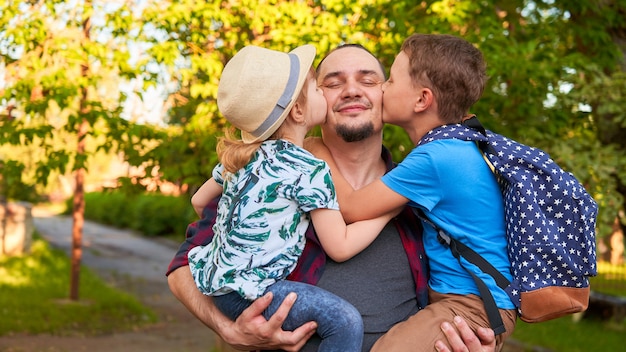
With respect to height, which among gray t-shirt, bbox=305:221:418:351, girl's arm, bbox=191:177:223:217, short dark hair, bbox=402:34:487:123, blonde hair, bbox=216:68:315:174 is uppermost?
short dark hair, bbox=402:34:487:123

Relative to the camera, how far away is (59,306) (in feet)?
37.1

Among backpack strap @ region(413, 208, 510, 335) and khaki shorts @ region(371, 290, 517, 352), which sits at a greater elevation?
backpack strap @ region(413, 208, 510, 335)

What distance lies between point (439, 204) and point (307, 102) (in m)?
0.57

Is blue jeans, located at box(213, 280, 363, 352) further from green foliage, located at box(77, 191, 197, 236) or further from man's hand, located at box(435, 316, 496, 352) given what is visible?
green foliage, located at box(77, 191, 197, 236)

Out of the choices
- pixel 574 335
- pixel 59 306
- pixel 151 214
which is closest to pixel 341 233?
pixel 574 335

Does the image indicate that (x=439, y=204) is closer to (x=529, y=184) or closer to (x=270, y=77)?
(x=529, y=184)

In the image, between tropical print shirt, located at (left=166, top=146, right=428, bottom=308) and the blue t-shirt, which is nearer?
the blue t-shirt

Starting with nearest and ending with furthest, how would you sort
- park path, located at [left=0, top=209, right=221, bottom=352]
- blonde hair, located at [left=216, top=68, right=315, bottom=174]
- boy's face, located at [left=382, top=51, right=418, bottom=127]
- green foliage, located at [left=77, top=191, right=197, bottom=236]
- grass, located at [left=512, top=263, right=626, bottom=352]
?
blonde hair, located at [left=216, top=68, right=315, bottom=174] → boy's face, located at [left=382, top=51, right=418, bottom=127] → park path, located at [left=0, top=209, right=221, bottom=352] → grass, located at [left=512, top=263, right=626, bottom=352] → green foliage, located at [left=77, top=191, right=197, bottom=236]

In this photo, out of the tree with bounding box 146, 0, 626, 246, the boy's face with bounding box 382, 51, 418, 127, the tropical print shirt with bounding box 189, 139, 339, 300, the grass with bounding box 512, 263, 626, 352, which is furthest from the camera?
the grass with bounding box 512, 263, 626, 352

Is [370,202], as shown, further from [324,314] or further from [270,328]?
[270,328]

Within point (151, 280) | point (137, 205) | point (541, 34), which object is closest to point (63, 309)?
point (151, 280)

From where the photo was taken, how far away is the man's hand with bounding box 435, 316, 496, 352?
8.08 ft

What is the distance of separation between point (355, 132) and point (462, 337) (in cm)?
90

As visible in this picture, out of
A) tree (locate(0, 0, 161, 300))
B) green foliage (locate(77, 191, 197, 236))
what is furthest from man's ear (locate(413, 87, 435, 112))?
green foliage (locate(77, 191, 197, 236))
